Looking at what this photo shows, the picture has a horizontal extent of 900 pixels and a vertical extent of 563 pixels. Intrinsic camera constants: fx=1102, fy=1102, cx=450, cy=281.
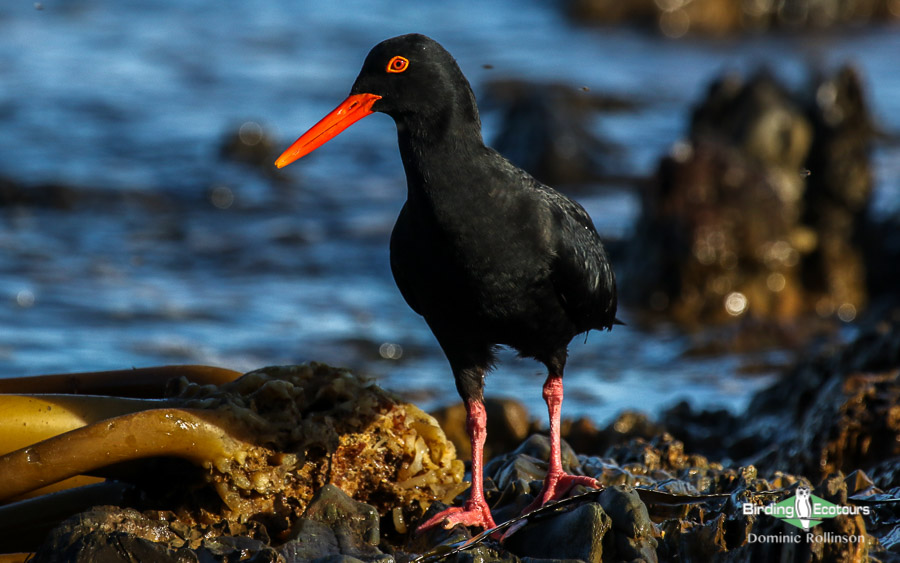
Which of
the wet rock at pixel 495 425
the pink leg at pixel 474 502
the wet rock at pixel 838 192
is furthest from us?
the wet rock at pixel 838 192

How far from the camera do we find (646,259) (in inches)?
339

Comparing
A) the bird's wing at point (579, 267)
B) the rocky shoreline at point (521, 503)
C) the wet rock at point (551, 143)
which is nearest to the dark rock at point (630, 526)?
the rocky shoreline at point (521, 503)

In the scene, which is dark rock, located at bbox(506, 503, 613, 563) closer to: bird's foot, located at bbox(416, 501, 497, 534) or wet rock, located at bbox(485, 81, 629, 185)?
bird's foot, located at bbox(416, 501, 497, 534)

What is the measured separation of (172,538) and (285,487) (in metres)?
0.47

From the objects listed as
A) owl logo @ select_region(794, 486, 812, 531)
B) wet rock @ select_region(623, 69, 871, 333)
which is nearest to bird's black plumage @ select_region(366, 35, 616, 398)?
owl logo @ select_region(794, 486, 812, 531)

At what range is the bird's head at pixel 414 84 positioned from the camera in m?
3.71

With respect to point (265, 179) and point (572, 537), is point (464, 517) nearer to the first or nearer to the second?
point (572, 537)

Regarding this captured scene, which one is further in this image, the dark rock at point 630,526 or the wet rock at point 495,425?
the wet rock at point 495,425

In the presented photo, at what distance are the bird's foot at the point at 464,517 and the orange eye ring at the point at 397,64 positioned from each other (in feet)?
4.86

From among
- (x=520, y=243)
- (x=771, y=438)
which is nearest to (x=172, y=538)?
(x=520, y=243)

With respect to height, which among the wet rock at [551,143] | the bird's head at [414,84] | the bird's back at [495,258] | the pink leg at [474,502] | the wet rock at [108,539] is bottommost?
the wet rock at [108,539]

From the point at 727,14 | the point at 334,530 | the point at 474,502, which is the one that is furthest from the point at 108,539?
the point at 727,14

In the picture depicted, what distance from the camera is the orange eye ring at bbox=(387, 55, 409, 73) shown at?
3719 mm

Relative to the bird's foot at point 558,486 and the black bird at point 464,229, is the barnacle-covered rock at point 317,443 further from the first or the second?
the bird's foot at point 558,486
